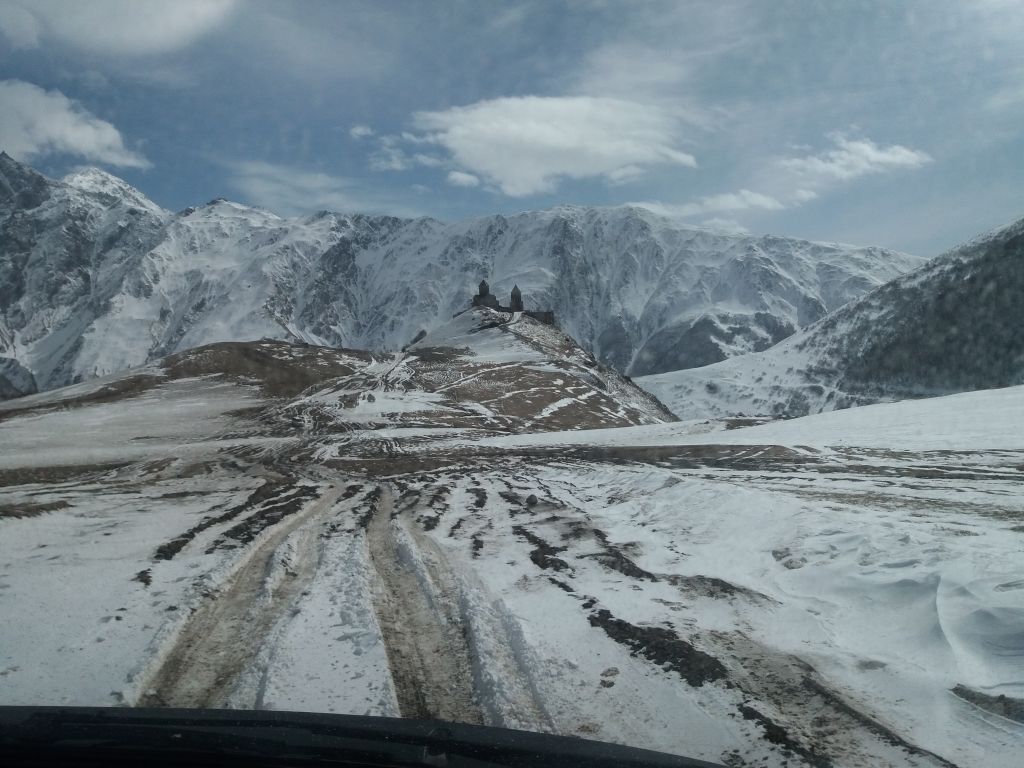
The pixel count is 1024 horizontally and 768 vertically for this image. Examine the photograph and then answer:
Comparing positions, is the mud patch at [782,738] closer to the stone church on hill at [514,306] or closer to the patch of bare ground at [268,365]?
the patch of bare ground at [268,365]

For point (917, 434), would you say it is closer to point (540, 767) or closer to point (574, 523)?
point (574, 523)

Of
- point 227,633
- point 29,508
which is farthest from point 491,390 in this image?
point 227,633

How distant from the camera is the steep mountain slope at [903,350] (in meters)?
97.8

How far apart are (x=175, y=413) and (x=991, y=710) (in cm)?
4937

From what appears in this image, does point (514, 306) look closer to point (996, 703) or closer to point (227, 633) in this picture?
point (227, 633)

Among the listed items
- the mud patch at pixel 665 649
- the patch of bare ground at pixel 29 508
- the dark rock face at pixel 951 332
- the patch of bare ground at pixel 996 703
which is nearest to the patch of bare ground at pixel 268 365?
the patch of bare ground at pixel 29 508

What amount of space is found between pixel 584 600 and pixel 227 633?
14.7ft

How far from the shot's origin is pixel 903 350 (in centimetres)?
10662

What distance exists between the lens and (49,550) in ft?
37.2

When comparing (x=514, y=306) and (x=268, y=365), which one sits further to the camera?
(x=514, y=306)

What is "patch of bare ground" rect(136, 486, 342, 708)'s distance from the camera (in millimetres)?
6043

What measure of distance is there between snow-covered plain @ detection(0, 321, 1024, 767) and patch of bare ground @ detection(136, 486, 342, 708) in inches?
1.4

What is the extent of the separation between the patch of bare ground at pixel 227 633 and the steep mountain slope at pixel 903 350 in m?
102

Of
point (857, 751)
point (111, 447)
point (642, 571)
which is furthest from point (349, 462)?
point (857, 751)
